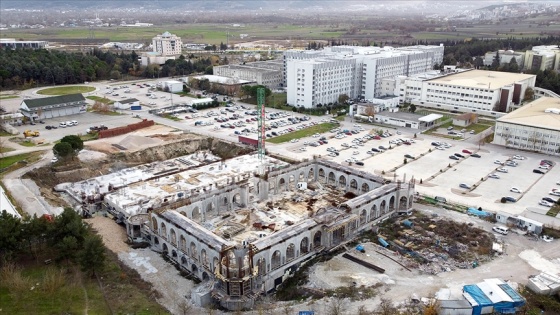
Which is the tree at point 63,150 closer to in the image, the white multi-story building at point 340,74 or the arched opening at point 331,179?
the arched opening at point 331,179

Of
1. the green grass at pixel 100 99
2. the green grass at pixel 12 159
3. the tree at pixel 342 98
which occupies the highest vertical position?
the tree at pixel 342 98

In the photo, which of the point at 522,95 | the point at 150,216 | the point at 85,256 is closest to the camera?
the point at 85,256

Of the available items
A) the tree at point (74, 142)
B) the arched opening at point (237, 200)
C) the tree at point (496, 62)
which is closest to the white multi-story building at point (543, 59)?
the tree at point (496, 62)

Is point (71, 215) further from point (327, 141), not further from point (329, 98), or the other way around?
point (329, 98)

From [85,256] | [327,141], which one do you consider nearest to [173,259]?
[85,256]

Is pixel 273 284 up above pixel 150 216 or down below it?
below

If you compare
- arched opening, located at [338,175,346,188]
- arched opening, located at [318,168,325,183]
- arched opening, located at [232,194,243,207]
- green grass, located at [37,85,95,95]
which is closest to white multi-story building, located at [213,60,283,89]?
green grass, located at [37,85,95,95]
